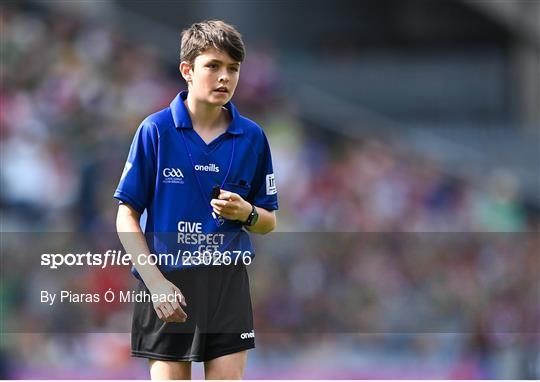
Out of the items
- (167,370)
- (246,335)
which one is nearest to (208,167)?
(246,335)

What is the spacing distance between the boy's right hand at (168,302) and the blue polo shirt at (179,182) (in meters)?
0.13

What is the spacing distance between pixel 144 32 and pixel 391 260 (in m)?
5.55

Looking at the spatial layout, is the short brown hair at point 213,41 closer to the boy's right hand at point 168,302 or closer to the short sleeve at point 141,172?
the short sleeve at point 141,172

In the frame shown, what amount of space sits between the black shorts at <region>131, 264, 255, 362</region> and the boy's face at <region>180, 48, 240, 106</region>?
0.63m

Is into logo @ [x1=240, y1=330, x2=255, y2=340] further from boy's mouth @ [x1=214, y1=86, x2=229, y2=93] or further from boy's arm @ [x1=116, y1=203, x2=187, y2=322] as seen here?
boy's mouth @ [x1=214, y1=86, x2=229, y2=93]

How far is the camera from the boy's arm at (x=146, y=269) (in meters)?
4.50

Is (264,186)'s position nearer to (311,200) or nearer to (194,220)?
(194,220)

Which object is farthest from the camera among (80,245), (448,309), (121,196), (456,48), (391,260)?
(456,48)

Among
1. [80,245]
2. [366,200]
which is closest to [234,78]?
[80,245]

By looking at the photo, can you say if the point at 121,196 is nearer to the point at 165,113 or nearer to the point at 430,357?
the point at 165,113

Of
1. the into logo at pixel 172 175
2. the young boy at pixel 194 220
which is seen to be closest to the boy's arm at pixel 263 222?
the young boy at pixel 194 220

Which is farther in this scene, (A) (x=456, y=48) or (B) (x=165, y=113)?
(A) (x=456, y=48)

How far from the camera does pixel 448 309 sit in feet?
40.1

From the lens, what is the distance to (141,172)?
15.2 ft
